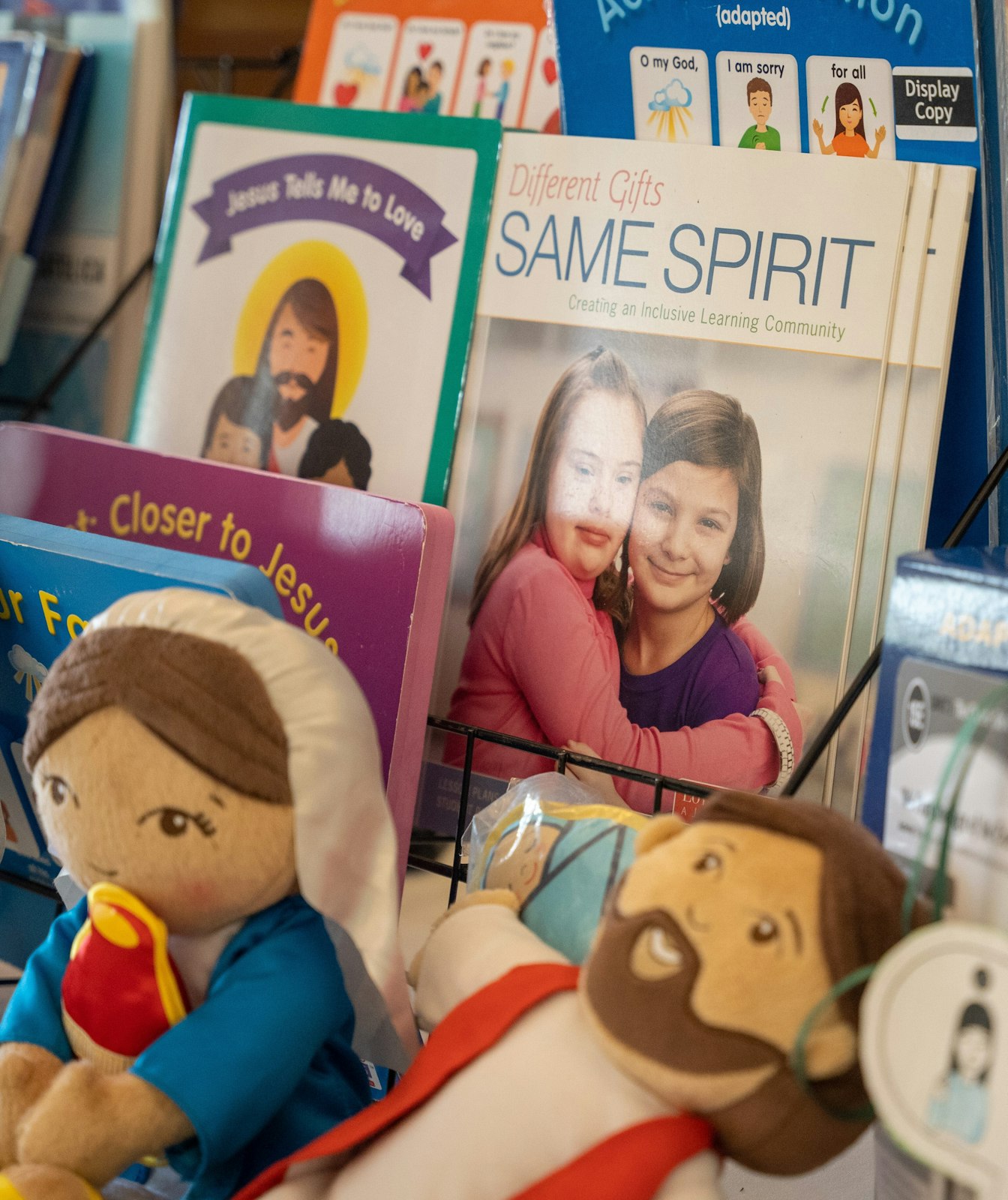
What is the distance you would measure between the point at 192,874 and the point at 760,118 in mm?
462

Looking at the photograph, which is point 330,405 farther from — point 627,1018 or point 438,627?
point 627,1018

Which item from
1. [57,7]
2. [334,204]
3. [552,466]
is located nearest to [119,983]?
[552,466]

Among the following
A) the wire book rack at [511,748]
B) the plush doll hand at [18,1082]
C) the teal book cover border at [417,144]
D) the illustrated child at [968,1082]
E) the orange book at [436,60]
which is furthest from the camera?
the orange book at [436,60]

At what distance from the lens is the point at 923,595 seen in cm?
39

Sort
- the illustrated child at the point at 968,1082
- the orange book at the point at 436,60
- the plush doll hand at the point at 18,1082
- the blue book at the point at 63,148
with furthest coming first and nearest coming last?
the blue book at the point at 63,148
the orange book at the point at 436,60
the plush doll hand at the point at 18,1082
the illustrated child at the point at 968,1082

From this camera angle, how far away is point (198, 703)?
408mm

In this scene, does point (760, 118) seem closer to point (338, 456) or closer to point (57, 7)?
point (338, 456)

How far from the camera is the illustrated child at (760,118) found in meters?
0.62

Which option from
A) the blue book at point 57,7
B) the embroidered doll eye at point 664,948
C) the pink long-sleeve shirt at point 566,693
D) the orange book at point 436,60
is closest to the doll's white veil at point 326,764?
the embroidered doll eye at point 664,948

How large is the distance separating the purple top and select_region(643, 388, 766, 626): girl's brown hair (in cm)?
2

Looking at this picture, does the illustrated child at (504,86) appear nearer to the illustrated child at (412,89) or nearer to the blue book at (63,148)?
the illustrated child at (412,89)

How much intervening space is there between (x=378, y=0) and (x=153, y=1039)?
0.69 meters

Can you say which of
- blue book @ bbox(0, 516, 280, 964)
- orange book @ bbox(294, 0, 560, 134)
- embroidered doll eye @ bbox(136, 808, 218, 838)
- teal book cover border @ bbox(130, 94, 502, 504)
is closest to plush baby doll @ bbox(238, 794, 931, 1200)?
embroidered doll eye @ bbox(136, 808, 218, 838)

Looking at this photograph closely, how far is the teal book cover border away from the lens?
0.68 m
